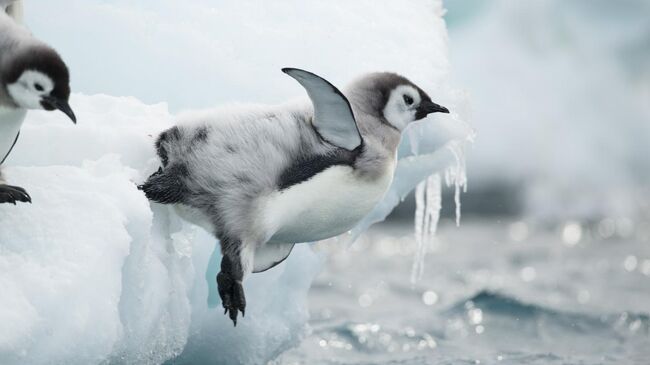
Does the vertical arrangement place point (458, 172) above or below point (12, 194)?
below

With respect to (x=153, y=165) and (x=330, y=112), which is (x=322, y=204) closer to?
(x=330, y=112)

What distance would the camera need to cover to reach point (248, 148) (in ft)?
8.35

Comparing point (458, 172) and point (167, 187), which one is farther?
point (458, 172)

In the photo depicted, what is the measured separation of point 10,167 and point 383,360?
2052 millimetres

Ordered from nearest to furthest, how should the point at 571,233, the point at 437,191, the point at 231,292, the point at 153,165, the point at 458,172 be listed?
the point at 231,292 → the point at 153,165 → the point at 458,172 → the point at 437,191 → the point at 571,233

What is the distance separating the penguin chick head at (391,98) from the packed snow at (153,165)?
21.1 inches

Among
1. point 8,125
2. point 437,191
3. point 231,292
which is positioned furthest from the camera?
point 437,191

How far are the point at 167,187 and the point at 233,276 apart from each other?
0.90 ft

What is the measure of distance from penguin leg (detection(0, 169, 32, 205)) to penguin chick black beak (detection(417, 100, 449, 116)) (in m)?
1.04

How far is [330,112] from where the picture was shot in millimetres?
2533

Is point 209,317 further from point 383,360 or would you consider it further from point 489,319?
point 489,319

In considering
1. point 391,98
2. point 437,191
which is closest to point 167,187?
point 391,98

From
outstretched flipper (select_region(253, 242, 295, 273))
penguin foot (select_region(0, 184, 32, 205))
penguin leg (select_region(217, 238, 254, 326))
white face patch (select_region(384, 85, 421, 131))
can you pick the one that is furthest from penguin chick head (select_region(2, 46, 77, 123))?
white face patch (select_region(384, 85, 421, 131))

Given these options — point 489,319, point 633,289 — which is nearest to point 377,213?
point 489,319
